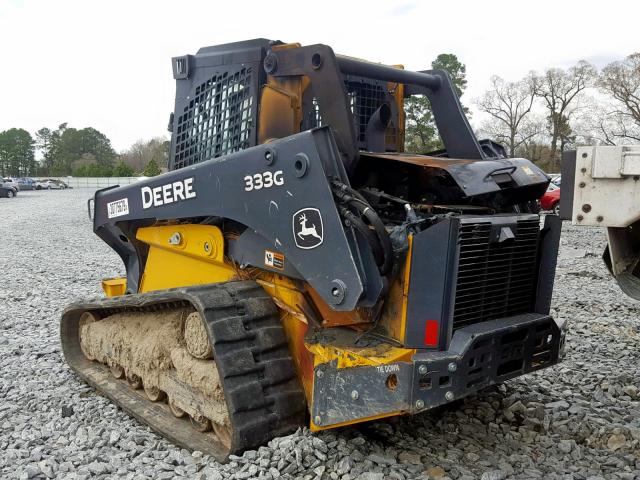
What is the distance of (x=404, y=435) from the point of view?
12.5 ft

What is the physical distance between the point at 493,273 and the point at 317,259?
3.22 ft

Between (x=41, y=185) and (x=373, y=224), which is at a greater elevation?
(x=373, y=224)

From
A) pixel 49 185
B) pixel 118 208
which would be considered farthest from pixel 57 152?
pixel 118 208

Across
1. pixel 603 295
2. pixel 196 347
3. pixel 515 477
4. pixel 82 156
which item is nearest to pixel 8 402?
pixel 196 347

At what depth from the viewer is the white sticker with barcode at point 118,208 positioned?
4820 mm

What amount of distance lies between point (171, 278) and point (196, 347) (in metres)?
1.13

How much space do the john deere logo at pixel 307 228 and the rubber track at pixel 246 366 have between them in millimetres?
643

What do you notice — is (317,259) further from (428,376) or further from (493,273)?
(493,273)

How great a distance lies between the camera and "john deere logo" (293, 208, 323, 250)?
3.25 m

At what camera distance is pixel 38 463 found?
3660 mm

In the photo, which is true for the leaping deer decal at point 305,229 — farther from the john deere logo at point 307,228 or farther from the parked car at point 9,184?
the parked car at point 9,184

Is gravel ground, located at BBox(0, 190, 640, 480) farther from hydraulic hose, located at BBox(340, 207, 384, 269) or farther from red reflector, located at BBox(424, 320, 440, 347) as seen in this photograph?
hydraulic hose, located at BBox(340, 207, 384, 269)

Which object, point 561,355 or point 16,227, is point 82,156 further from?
point 561,355

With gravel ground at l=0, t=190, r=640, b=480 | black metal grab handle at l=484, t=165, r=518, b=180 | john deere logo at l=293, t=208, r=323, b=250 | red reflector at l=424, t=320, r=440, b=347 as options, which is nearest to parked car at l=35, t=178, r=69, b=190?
gravel ground at l=0, t=190, r=640, b=480
